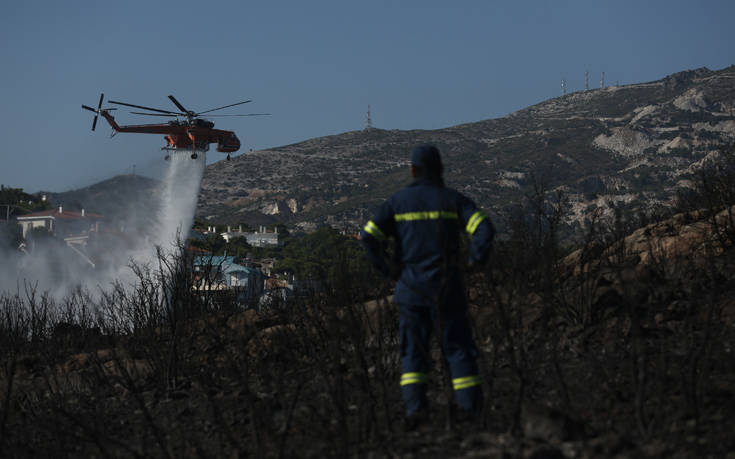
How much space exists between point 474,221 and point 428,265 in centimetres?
43

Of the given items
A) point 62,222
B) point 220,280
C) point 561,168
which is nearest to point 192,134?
point 220,280

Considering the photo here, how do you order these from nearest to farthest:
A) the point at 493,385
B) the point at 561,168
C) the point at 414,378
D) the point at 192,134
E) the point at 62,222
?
the point at 414,378 < the point at 493,385 < the point at 192,134 < the point at 62,222 < the point at 561,168

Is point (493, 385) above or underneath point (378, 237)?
underneath

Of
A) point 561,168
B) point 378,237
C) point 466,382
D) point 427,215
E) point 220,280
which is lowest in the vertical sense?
point 466,382

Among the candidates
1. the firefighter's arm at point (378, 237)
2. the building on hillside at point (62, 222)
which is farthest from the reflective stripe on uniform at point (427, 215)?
the building on hillside at point (62, 222)

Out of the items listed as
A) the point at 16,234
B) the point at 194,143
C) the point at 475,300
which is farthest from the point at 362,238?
the point at 16,234

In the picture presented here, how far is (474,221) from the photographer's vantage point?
16.6 feet

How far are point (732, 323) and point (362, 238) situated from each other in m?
4.03

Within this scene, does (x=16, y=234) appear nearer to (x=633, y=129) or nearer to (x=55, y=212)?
(x=55, y=212)

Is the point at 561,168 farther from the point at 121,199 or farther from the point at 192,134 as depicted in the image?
the point at 192,134

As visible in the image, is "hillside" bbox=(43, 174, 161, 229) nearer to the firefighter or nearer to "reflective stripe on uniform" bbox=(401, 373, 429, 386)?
the firefighter

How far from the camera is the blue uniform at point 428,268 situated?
4.93 metres

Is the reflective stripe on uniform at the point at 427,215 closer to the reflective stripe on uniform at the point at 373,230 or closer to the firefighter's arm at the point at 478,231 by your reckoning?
the firefighter's arm at the point at 478,231

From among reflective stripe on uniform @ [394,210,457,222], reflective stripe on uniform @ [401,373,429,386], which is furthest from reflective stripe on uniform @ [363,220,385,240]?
reflective stripe on uniform @ [401,373,429,386]
